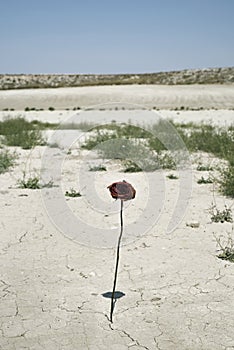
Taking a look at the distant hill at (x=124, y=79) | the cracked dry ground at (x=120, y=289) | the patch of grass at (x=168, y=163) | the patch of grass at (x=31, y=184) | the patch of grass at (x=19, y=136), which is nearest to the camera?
the cracked dry ground at (x=120, y=289)

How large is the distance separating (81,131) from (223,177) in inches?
305

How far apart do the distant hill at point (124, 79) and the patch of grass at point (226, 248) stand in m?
47.5

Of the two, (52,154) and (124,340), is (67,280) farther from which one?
(52,154)

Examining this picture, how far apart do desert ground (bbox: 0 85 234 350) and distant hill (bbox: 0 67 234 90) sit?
152 ft

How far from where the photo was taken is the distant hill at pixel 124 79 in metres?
54.9

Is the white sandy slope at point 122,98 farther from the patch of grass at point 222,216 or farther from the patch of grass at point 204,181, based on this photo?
the patch of grass at point 222,216

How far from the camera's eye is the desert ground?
10.00 ft

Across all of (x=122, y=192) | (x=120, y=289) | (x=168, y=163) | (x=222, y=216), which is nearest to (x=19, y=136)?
(x=168, y=163)

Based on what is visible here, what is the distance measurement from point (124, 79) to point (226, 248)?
6173 centimetres

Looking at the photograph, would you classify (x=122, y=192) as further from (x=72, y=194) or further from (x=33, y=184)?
(x=33, y=184)

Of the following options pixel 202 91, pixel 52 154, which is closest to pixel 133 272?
pixel 52 154

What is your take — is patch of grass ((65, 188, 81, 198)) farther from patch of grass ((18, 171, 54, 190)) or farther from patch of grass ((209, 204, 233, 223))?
patch of grass ((209, 204, 233, 223))

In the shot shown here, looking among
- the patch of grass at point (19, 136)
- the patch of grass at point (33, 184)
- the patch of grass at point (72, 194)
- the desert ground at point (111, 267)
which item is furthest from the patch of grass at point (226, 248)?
the patch of grass at point (19, 136)

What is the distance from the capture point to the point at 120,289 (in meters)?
3.62
